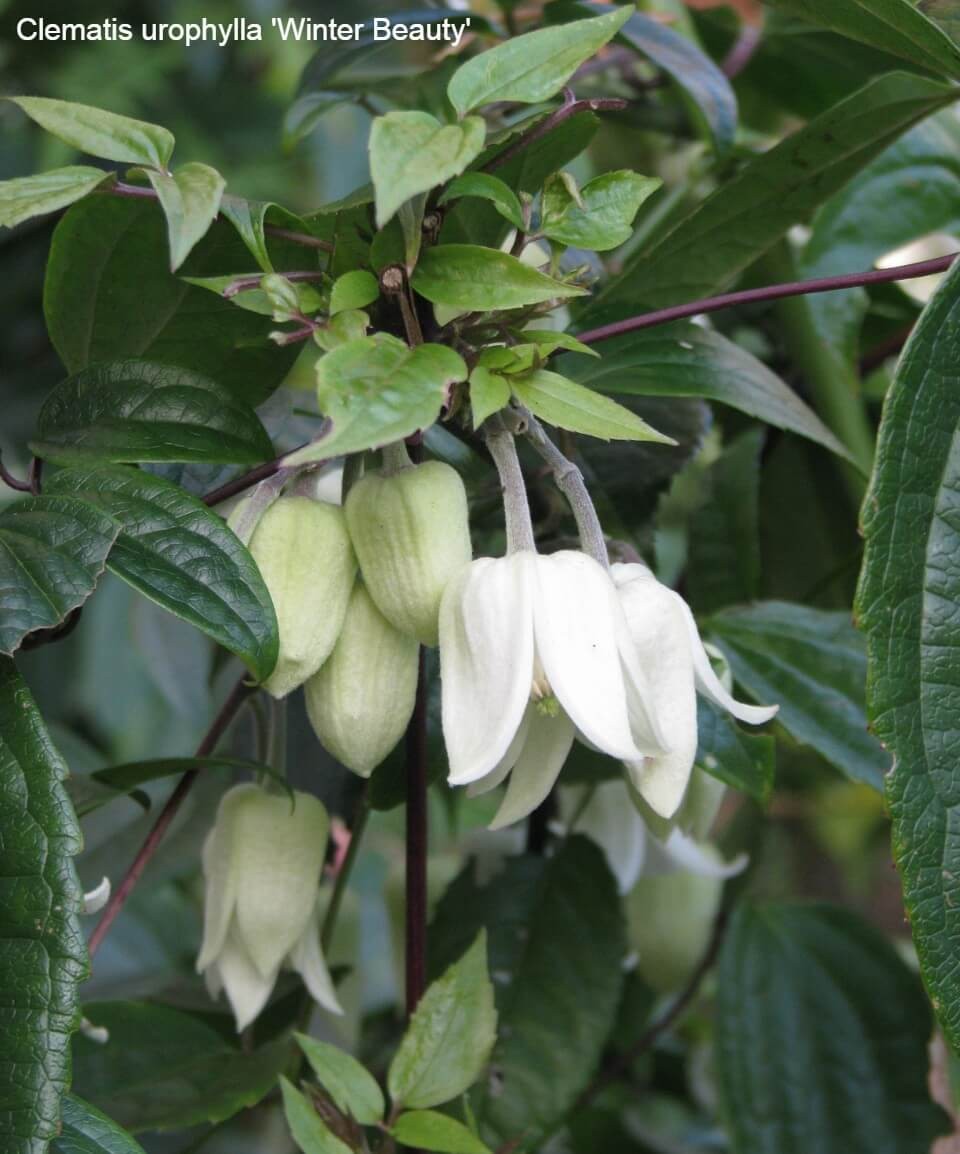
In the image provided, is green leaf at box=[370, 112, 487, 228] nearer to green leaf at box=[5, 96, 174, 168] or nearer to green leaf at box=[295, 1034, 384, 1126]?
green leaf at box=[5, 96, 174, 168]

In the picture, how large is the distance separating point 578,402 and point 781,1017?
0.46 metres

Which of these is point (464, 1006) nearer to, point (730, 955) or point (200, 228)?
point (200, 228)

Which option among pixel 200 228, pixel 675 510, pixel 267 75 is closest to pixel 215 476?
pixel 200 228

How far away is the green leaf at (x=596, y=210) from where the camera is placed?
13.4 inches

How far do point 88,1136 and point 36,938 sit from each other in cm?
6

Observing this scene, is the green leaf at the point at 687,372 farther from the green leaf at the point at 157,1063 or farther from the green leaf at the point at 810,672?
the green leaf at the point at 157,1063

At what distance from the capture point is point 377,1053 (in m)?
0.66

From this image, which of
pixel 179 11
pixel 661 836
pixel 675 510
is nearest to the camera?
pixel 661 836

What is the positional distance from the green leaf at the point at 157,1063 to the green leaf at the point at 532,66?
333mm

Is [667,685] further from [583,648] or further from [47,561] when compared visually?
[47,561]

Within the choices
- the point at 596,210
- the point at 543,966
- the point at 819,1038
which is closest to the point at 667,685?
the point at 596,210

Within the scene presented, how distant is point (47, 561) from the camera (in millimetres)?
323

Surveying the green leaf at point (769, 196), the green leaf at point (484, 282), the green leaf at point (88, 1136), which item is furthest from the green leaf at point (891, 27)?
the green leaf at point (88, 1136)

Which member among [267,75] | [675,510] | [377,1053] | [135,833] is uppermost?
[267,75]
